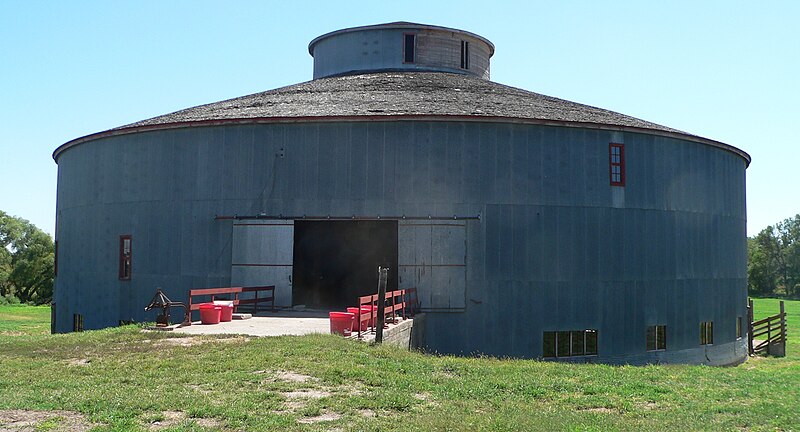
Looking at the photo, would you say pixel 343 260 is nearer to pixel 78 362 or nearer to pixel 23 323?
pixel 78 362

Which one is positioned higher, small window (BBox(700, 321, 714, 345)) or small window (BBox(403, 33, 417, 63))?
small window (BBox(403, 33, 417, 63))

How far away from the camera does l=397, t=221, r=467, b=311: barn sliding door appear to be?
21234 mm

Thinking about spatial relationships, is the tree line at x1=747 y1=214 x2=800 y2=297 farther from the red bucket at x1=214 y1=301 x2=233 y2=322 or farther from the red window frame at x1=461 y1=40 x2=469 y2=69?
the red bucket at x1=214 y1=301 x2=233 y2=322

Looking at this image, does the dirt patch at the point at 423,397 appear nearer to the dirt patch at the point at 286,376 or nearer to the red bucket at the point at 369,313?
the dirt patch at the point at 286,376

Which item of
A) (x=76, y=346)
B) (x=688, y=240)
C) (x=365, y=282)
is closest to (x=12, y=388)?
(x=76, y=346)

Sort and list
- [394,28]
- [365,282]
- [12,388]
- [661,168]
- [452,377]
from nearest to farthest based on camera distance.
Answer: [12,388]
[452,377]
[661,168]
[365,282]
[394,28]

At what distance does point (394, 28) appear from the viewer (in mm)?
32656

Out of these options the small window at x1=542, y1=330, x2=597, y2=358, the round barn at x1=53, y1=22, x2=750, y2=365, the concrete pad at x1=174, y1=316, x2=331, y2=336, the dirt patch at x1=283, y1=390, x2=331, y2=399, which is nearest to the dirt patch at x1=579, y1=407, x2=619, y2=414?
the dirt patch at x1=283, y1=390, x2=331, y2=399

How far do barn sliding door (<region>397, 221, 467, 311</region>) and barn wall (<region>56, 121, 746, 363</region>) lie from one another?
29cm

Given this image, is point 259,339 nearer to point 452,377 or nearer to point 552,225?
point 452,377

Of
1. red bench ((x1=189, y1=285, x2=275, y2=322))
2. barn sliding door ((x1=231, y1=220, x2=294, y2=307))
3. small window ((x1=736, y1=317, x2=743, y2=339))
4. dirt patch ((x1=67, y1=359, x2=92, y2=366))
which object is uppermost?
barn sliding door ((x1=231, y1=220, x2=294, y2=307))

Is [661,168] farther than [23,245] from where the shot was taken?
No

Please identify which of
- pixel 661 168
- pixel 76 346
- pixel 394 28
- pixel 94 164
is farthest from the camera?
pixel 394 28

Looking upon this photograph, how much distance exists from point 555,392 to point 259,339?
6.44 metres
